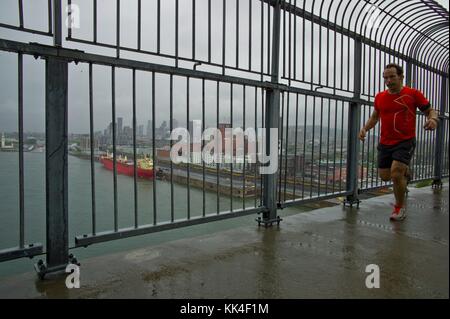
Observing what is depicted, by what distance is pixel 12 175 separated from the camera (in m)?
2.23

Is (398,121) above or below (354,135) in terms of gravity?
above

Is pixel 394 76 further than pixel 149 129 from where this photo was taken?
Yes

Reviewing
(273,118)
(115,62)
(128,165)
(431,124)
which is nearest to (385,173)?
(431,124)

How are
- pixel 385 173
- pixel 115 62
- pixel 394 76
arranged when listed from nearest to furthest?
pixel 115 62 → pixel 394 76 → pixel 385 173

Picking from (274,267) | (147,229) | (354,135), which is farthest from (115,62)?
(354,135)

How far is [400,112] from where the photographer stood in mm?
3756

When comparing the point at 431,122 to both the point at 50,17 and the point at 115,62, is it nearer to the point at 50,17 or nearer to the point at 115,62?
the point at 115,62

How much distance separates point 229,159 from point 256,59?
3.33 feet

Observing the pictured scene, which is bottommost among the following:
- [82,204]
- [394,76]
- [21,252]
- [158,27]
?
[21,252]

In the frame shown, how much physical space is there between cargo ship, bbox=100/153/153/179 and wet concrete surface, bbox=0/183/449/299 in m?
0.61

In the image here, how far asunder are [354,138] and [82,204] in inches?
139

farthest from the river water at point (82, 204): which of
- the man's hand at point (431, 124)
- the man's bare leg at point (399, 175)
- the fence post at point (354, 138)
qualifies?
the fence post at point (354, 138)

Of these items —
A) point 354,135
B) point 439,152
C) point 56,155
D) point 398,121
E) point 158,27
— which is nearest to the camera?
point 56,155

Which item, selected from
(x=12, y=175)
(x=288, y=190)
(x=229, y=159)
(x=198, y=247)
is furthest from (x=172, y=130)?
(x=288, y=190)
